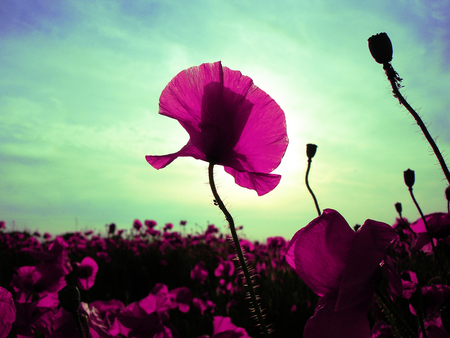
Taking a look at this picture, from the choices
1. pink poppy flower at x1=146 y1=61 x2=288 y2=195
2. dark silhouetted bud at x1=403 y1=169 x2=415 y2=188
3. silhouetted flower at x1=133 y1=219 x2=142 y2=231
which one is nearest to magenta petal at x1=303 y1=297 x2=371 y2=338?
pink poppy flower at x1=146 y1=61 x2=288 y2=195

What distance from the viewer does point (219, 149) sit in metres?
0.80

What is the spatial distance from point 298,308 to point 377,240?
8.62 feet

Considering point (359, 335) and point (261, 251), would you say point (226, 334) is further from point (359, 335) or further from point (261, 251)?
point (261, 251)

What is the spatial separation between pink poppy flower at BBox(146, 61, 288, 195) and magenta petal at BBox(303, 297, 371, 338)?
348mm

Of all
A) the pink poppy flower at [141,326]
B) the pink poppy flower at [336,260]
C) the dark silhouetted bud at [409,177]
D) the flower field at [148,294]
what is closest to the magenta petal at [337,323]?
the pink poppy flower at [336,260]

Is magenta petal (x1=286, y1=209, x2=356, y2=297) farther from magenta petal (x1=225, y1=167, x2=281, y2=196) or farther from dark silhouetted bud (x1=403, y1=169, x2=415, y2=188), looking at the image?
dark silhouetted bud (x1=403, y1=169, x2=415, y2=188)

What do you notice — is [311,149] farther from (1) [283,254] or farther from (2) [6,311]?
(2) [6,311]

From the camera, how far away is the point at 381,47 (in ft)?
2.33

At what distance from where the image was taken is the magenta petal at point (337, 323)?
21.2 inches

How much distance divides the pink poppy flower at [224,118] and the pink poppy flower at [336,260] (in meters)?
0.26

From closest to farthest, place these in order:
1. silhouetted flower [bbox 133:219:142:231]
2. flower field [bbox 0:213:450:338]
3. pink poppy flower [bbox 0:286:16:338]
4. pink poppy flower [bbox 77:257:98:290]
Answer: pink poppy flower [bbox 0:286:16:338]
flower field [bbox 0:213:450:338]
pink poppy flower [bbox 77:257:98:290]
silhouetted flower [bbox 133:219:142:231]

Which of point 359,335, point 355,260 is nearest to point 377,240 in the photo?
point 355,260

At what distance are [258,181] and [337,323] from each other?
404 mm

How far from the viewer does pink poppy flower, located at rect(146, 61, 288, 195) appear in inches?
29.7
